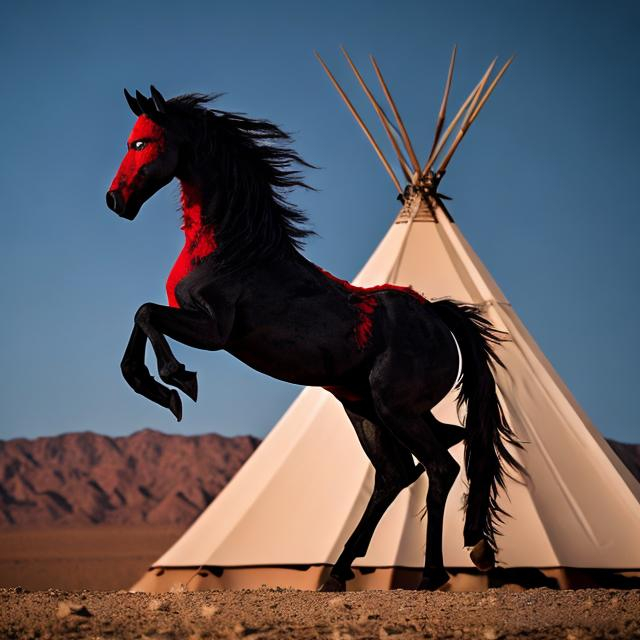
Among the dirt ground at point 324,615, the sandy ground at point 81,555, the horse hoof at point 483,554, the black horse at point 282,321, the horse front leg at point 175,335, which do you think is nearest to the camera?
the dirt ground at point 324,615

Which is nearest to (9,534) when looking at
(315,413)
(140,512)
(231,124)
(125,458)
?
(140,512)

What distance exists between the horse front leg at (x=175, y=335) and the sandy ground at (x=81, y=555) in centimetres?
1860

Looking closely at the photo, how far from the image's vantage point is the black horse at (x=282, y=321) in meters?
4.65

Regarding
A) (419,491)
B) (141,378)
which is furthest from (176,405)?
(419,491)

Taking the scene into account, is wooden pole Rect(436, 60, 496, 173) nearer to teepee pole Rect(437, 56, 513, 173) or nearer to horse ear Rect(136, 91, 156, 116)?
teepee pole Rect(437, 56, 513, 173)

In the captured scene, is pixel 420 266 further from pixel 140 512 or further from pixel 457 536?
pixel 140 512

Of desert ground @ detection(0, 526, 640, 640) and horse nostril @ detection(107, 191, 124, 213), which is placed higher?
horse nostril @ detection(107, 191, 124, 213)

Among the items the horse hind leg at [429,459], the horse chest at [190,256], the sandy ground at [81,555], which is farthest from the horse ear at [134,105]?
the sandy ground at [81,555]

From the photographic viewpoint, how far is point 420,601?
4.47 metres

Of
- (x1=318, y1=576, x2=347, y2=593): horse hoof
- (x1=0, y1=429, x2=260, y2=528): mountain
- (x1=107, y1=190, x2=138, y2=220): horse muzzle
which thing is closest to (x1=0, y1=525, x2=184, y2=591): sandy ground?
(x1=0, y1=429, x2=260, y2=528): mountain

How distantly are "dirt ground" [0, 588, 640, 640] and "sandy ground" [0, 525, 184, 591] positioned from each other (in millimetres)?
18294

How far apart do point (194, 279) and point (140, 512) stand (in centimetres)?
3857

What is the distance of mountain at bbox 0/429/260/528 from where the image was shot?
41531mm

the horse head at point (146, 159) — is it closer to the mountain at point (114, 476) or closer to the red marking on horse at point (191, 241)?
the red marking on horse at point (191, 241)
